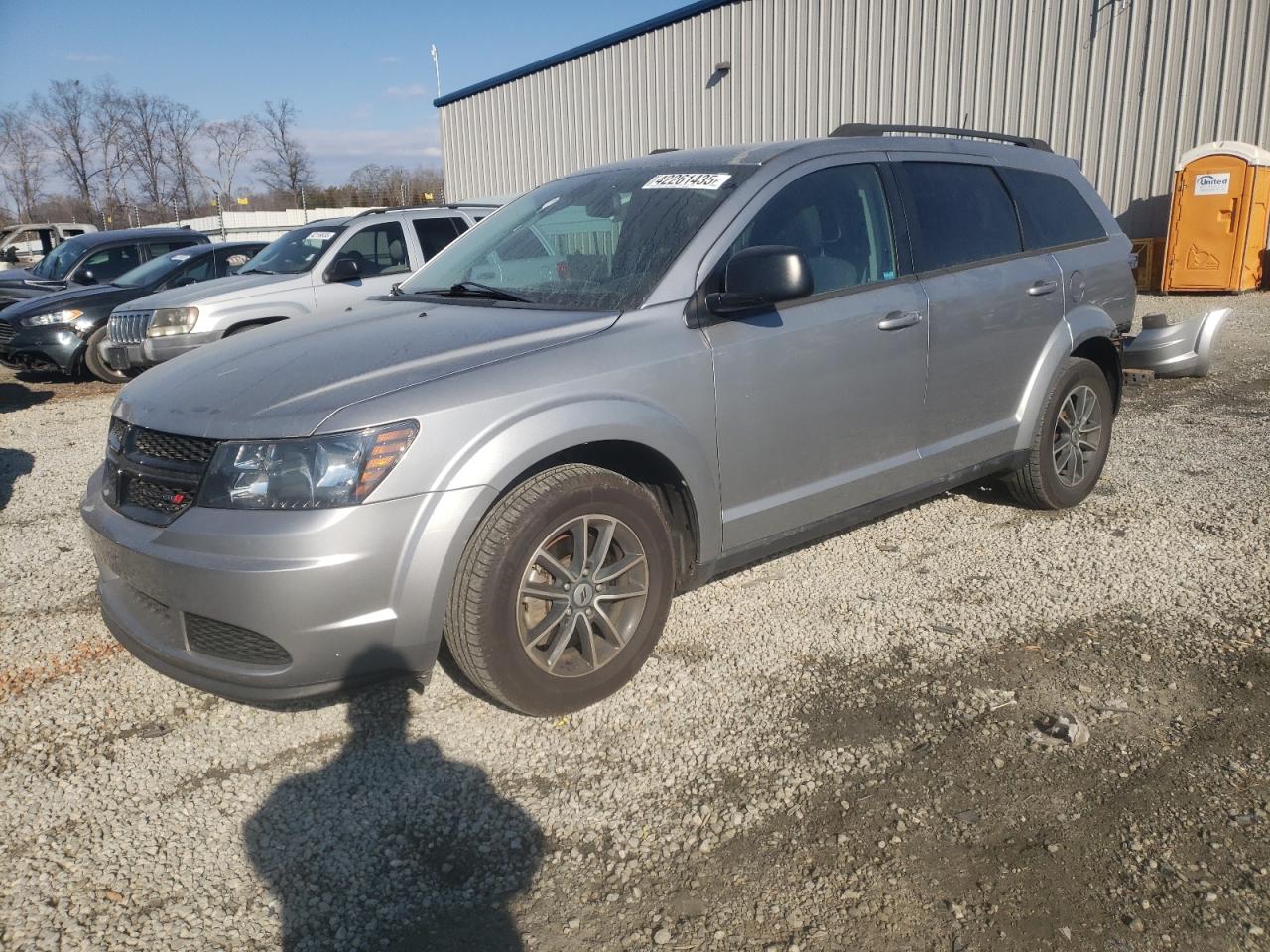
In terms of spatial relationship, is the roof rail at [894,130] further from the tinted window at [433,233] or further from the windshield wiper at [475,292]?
the tinted window at [433,233]

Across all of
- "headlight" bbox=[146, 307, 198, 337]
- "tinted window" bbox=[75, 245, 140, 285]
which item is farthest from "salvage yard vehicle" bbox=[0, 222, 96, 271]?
"headlight" bbox=[146, 307, 198, 337]

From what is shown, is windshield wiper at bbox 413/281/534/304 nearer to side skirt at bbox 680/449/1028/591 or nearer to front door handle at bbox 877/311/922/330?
side skirt at bbox 680/449/1028/591

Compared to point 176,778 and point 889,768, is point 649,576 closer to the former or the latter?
point 889,768

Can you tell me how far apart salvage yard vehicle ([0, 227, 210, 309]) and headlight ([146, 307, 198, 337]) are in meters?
4.32

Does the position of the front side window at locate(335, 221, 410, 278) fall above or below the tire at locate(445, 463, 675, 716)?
above

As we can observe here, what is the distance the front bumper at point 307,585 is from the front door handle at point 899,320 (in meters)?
1.89

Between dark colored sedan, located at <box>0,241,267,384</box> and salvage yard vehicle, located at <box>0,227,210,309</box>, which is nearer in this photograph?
dark colored sedan, located at <box>0,241,267,384</box>

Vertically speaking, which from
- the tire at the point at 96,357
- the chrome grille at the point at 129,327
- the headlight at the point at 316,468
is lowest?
the tire at the point at 96,357

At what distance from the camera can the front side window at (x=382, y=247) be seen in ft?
29.3

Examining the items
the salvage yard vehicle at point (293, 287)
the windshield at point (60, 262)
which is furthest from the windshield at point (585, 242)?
the windshield at point (60, 262)

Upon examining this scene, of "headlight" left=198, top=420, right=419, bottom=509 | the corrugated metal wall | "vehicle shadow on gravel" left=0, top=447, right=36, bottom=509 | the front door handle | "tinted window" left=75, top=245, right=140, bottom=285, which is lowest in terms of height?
"vehicle shadow on gravel" left=0, top=447, right=36, bottom=509

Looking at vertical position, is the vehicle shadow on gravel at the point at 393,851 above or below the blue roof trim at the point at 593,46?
below

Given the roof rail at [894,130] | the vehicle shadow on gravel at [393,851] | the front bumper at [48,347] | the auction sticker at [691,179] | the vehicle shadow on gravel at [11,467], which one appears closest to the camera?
the vehicle shadow on gravel at [393,851]

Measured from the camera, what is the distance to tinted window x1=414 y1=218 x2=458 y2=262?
902cm
